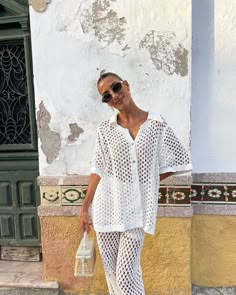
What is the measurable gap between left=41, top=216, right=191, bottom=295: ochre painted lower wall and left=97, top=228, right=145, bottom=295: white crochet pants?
73 cm

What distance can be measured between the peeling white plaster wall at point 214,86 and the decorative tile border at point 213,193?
0.14 m

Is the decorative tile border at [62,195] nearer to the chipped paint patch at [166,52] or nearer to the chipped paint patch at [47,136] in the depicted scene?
the chipped paint patch at [47,136]

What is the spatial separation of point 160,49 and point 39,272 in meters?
2.35

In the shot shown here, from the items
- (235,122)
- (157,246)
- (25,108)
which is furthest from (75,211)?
(235,122)

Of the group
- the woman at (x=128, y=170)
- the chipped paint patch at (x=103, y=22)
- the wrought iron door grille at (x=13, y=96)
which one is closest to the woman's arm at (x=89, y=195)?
the woman at (x=128, y=170)

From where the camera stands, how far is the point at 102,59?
9.22 ft

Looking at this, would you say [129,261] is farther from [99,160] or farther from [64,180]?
[64,180]

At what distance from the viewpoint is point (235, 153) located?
2.90m

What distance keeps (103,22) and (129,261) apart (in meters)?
1.85

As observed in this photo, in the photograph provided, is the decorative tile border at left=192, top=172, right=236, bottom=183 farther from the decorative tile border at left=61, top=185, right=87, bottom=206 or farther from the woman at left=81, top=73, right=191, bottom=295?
the decorative tile border at left=61, top=185, right=87, bottom=206

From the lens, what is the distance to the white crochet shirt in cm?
204

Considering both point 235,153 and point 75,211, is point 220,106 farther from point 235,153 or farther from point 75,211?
point 75,211

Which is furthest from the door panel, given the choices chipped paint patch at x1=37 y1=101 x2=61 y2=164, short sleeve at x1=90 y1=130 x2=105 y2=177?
short sleeve at x1=90 y1=130 x2=105 y2=177

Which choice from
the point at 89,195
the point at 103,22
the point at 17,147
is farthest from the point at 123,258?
the point at 103,22
